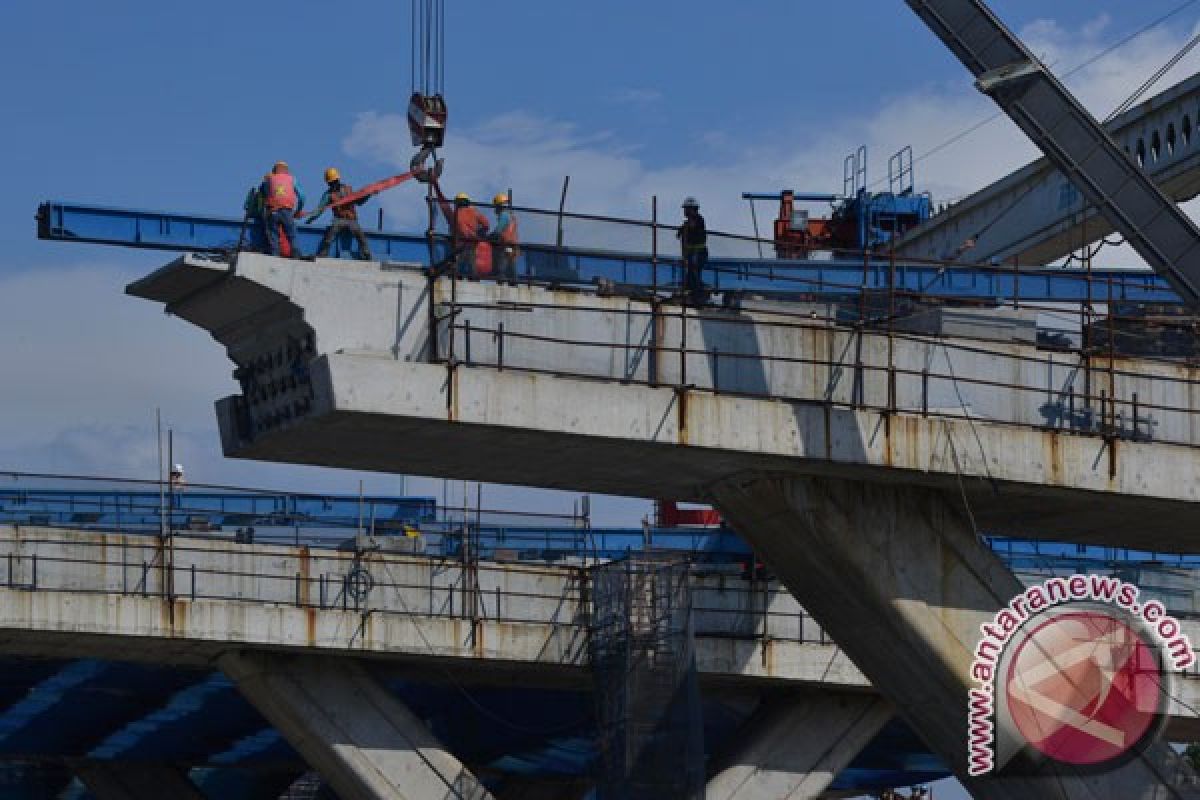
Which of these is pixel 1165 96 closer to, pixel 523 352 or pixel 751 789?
pixel 751 789

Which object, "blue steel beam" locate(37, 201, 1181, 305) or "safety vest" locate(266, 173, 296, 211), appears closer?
"safety vest" locate(266, 173, 296, 211)

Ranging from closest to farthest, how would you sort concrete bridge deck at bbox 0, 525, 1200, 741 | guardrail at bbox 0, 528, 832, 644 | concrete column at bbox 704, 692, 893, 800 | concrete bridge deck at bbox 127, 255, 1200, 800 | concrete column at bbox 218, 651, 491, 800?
concrete bridge deck at bbox 127, 255, 1200, 800
concrete bridge deck at bbox 0, 525, 1200, 741
guardrail at bbox 0, 528, 832, 644
concrete column at bbox 218, 651, 491, 800
concrete column at bbox 704, 692, 893, 800

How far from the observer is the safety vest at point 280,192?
96.3 ft

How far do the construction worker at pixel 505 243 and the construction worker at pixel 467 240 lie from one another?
0.47ft

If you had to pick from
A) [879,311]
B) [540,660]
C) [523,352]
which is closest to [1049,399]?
[879,311]

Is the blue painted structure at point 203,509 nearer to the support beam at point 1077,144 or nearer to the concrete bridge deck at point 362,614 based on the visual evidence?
Result: the concrete bridge deck at point 362,614

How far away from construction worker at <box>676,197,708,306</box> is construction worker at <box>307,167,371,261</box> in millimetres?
4064

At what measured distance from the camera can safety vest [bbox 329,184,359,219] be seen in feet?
101

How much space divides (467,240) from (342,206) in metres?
3.22

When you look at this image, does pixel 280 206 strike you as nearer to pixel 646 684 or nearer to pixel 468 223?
pixel 468 223

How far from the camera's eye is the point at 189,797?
2094 inches

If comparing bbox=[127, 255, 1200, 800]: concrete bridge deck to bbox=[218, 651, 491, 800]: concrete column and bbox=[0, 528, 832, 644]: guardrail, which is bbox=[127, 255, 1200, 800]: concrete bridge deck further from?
bbox=[218, 651, 491, 800]: concrete column

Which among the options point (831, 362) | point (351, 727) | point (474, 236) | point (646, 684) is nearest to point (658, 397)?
point (831, 362)

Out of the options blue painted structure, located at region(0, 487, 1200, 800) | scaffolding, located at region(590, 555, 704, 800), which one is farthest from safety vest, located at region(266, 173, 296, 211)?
blue painted structure, located at region(0, 487, 1200, 800)
